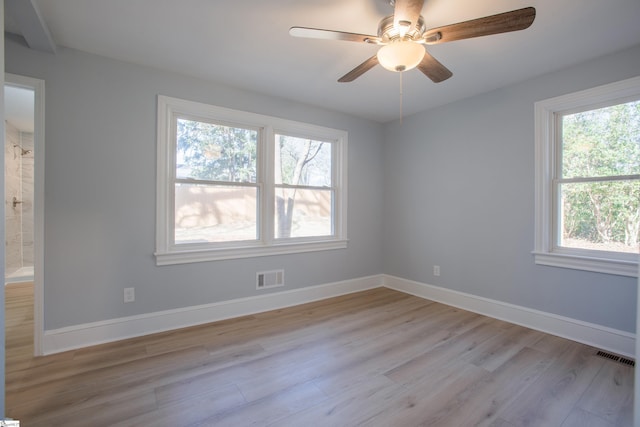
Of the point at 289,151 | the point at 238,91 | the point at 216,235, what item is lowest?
the point at 216,235

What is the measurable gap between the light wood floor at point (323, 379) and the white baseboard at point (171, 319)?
10 cm

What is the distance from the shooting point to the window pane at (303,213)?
3.54m

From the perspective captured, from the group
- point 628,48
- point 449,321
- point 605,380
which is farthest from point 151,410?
point 628,48

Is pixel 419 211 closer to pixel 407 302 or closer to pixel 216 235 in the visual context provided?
pixel 407 302

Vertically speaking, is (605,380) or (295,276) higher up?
(295,276)

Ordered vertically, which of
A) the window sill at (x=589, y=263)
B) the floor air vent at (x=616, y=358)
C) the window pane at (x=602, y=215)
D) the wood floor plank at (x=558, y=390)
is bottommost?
the wood floor plank at (x=558, y=390)

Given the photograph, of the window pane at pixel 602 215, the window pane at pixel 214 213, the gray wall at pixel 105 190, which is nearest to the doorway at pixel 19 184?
the gray wall at pixel 105 190

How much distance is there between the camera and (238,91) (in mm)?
3137

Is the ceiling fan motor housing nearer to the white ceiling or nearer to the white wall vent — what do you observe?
the white ceiling

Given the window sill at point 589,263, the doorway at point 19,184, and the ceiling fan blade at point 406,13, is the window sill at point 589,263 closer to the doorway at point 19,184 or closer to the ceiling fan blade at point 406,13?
the ceiling fan blade at point 406,13

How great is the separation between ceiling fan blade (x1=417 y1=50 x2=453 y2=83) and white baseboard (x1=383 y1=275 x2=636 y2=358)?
2438mm

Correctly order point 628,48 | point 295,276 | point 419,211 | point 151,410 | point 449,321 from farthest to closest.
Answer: point 419,211 < point 295,276 < point 449,321 < point 628,48 < point 151,410

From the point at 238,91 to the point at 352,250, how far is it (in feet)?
8.17

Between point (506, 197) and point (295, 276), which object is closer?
point (506, 197)
